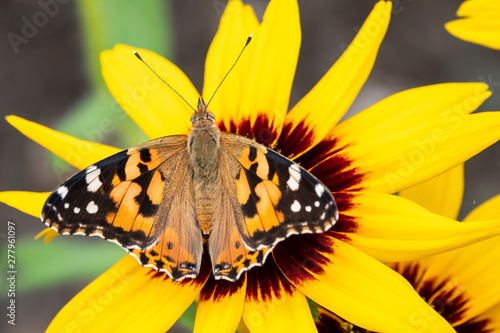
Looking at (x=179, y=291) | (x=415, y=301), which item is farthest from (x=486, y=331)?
(x=179, y=291)

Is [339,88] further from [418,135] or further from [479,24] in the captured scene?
[479,24]

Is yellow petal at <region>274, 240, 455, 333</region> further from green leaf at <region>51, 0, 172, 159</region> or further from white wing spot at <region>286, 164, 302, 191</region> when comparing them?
green leaf at <region>51, 0, 172, 159</region>

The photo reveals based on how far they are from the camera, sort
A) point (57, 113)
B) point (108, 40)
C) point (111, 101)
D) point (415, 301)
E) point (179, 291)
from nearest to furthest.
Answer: point (415, 301), point (179, 291), point (108, 40), point (111, 101), point (57, 113)

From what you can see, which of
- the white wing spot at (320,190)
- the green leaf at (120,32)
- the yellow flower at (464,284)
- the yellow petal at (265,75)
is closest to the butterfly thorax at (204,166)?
the yellow petal at (265,75)

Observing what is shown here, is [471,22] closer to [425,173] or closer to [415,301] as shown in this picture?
[425,173]

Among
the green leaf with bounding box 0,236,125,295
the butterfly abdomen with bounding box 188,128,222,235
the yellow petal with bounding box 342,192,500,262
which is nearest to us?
the yellow petal with bounding box 342,192,500,262

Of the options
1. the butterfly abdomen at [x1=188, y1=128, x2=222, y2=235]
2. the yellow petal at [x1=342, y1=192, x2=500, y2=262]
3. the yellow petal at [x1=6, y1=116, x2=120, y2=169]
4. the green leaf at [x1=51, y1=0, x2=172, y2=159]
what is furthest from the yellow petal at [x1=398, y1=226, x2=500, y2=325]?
the green leaf at [x1=51, y1=0, x2=172, y2=159]
